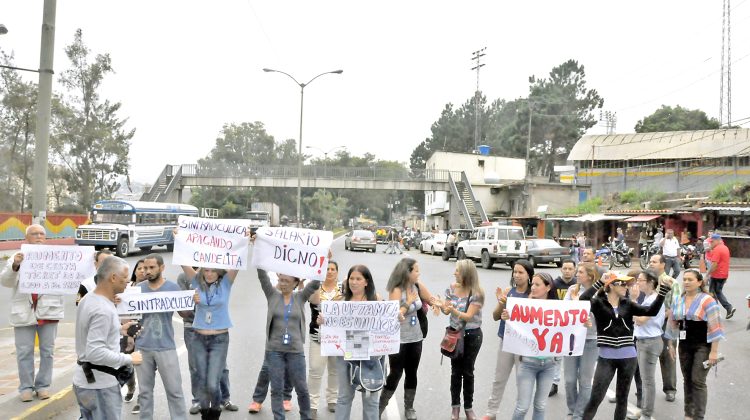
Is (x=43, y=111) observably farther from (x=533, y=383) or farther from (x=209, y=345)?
(x=533, y=383)

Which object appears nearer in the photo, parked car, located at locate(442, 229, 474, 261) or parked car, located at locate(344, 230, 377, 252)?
parked car, located at locate(442, 229, 474, 261)

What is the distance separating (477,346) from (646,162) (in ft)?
172

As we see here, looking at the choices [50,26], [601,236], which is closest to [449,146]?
[601,236]

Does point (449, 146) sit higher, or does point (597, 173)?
point (449, 146)

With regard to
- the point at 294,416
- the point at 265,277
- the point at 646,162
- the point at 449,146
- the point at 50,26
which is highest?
the point at 449,146

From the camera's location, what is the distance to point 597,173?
5544cm

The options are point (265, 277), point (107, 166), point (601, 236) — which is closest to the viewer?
point (265, 277)

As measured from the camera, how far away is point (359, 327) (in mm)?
5945

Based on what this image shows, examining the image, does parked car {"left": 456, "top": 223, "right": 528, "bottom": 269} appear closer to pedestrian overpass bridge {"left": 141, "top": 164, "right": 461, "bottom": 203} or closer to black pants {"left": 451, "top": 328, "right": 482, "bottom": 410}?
black pants {"left": 451, "top": 328, "right": 482, "bottom": 410}

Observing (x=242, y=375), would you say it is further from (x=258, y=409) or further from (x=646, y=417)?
(x=646, y=417)

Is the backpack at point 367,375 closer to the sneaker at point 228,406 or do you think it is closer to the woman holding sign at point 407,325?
the woman holding sign at point 407,325

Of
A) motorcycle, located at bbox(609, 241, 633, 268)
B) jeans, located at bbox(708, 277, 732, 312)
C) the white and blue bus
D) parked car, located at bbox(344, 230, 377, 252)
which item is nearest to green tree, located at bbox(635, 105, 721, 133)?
parked car, located at bbox(344, 230, 377, 252)

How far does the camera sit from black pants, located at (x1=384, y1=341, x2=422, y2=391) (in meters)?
6.43

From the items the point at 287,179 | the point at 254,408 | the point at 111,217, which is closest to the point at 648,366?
the point at 254,408
